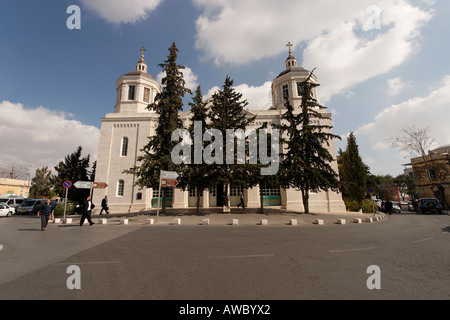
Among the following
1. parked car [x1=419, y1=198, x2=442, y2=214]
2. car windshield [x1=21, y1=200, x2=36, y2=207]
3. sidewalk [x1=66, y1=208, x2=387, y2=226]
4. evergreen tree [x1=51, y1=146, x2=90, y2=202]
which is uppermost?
evergreen tree [x1=51, y1=146, x2=90, y2=202]

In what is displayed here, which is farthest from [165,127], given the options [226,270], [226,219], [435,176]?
[435,176]

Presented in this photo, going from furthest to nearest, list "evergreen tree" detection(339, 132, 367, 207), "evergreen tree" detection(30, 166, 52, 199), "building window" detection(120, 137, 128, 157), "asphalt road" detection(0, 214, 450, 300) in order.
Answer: "evergreen tree" detection(30, 166, 52, 199)
"building window" detection(120, 137, 128, 157)
"evergreen tree" detection(339, 132, 367, 207)
"asphalt road" detection(0, 214, 450, 300)

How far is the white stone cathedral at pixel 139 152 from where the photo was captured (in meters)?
23.3

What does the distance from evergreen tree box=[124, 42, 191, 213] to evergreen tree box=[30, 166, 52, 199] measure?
44.5 m

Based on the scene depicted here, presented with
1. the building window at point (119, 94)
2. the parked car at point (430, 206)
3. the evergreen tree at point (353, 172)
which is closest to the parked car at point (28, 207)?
the building window at point (119, 94)

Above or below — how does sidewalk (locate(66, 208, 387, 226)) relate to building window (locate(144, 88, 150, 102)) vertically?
below

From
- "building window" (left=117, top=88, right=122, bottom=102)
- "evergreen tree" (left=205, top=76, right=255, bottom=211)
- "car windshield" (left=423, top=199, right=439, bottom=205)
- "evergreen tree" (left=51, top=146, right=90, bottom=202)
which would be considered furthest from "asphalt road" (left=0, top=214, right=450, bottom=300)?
"evergreen tree" (left=51, top=146, right=90, bottom=202)

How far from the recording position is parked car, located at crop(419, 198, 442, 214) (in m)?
23.2

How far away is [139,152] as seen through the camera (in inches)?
989

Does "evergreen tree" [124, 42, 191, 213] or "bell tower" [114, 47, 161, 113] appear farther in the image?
"bell tower" [114, 47, 161, 113]

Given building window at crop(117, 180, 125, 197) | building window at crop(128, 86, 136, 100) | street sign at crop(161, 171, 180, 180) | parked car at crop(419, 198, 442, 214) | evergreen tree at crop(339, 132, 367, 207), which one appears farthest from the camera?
building window at crop(128, 86, 136, 100)

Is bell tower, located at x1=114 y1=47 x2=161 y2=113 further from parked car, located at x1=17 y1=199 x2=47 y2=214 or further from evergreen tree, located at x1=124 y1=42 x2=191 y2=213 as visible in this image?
parked car, located at x1=17 y1=199 x2=47 y2=214

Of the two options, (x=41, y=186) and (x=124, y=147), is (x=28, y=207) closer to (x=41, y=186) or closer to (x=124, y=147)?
(x=124, y=147)
